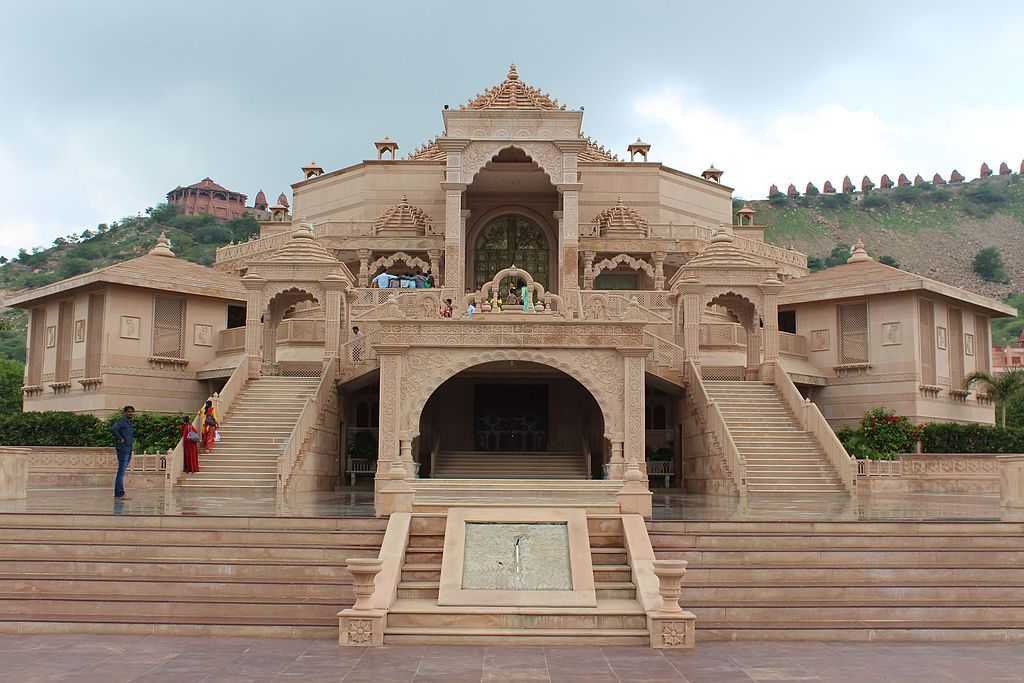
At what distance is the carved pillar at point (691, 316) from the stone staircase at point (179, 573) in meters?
14.6

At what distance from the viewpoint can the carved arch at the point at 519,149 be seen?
32281mm

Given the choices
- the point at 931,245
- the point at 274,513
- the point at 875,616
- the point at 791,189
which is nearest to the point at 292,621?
the point at 274,513

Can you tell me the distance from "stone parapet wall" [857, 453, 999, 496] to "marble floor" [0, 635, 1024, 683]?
13.5m

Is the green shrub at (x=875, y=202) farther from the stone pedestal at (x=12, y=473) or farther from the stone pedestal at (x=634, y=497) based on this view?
the stone pedestal at (x=12, y=473)

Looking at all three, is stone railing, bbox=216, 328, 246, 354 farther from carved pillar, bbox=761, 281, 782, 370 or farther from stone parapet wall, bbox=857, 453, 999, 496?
stone parapet wall, bbox=857, 453, 999, 496

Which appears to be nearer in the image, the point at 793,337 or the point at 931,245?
the point at 793,337

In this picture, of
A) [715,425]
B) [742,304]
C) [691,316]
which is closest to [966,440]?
[742,304]

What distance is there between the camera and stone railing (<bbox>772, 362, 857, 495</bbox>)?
2175cm

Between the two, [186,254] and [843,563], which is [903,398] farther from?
[186,254]

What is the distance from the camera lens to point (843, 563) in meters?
12.8

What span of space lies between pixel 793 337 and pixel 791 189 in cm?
11825

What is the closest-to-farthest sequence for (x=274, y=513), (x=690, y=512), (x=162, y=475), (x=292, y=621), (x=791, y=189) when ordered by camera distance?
1. (x=292, y=621)
2. (x=274, y=513)
3. (x=690, y=512)
4. (x=162, y=475)
5. (x=791, y=189)

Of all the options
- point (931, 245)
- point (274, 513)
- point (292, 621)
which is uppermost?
point (931, 245)

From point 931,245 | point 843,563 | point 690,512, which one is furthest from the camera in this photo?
point 931,245
